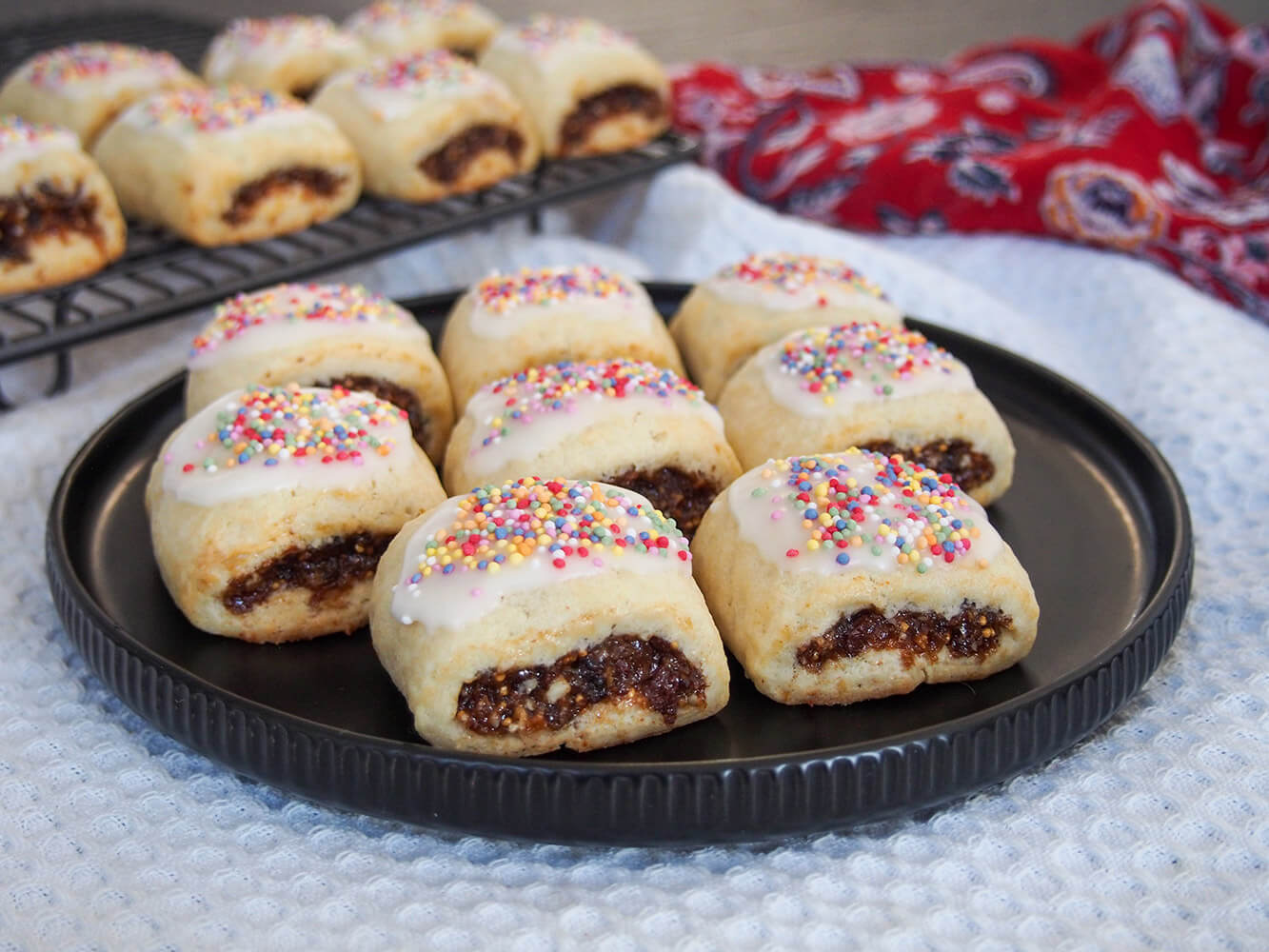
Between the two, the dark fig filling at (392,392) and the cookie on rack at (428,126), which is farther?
the cookie on rack at (428,126)

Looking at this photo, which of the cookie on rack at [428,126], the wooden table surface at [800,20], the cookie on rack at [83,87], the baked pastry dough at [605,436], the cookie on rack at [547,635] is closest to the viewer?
the cookie on rack at [547,635]

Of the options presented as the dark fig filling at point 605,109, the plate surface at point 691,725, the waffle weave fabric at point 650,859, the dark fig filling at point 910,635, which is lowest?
the waffle weave fabric at point 650,859

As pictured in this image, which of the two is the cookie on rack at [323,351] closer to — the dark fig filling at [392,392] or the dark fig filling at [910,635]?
the dark fig filling at [392,392]

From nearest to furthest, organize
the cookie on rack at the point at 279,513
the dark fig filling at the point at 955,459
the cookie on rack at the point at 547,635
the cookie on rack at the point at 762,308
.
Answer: the cookie on rack at the point at 547,635 → the cookie on rack at the point at 279,513 → the dark fig filling at the point at 955,459 → the cookie on rack at the point at 762,308

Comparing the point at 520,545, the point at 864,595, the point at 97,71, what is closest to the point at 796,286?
the point at 864,595

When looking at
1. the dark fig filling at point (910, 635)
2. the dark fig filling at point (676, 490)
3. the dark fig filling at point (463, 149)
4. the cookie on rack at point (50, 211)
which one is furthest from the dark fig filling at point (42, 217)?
the dark fig filling at point (910, 635)

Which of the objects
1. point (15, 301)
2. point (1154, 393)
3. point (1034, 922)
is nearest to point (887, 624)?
point (1034, 922)

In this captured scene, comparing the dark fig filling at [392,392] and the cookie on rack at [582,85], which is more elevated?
the cookie on rack at [582,85]
